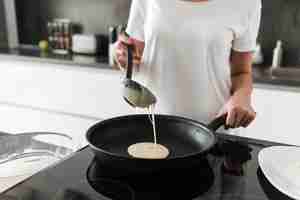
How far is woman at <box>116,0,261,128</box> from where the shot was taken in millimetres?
932

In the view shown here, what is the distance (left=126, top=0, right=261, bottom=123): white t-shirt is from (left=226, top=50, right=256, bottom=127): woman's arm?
28 mm

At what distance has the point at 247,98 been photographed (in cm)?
90

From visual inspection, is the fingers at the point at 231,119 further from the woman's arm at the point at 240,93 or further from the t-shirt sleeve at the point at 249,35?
the t-shirt sleeve at the point at 249,35

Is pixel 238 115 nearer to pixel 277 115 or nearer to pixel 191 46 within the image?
pixel 191 46

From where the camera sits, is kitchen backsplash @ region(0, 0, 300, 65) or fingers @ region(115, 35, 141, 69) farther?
kitchen backsplash @ region(0, 0, 300, 65)

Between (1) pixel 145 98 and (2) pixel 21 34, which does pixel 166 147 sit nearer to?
(1) pixel 145 98

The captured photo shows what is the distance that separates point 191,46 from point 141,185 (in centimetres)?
49

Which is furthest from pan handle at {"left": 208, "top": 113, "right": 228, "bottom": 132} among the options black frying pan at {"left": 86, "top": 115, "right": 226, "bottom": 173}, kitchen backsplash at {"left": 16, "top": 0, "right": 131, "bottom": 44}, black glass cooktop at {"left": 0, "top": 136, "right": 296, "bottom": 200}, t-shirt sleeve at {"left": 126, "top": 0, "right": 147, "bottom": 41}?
kitchen backsplash at {"left": 16, "top": 0, "right": 131, "bottom": 44}

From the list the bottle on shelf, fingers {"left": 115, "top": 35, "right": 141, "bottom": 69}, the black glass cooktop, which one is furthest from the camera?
the bottle on shelf

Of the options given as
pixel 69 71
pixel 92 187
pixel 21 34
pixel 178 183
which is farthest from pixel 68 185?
pixel 21 34

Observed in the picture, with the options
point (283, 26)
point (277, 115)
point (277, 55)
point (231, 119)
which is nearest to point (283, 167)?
point (231, 119)

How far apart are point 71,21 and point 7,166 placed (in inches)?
67.9

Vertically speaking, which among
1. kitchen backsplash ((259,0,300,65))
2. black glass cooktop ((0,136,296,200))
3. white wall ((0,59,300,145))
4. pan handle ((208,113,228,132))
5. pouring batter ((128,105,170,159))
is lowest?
white wall ((0,59,300,145))

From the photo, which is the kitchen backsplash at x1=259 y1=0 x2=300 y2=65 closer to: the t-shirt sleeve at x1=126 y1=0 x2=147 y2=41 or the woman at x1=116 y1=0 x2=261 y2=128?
the woman at x1=116 y1=0 x2=261 y2=128
